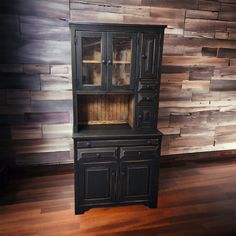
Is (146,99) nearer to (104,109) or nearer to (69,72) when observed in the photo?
(104,109)

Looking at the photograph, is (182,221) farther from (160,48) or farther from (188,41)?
(188,41)

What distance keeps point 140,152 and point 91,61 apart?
Result: 990 mm

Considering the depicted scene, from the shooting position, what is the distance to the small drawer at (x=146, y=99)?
7.48 feet

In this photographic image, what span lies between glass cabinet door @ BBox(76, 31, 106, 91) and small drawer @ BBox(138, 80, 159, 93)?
1.19 feet

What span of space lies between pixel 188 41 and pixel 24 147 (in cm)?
253

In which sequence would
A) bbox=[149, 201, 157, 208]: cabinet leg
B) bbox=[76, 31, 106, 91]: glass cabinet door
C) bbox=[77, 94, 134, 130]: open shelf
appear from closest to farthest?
bbox=[76, 31, 106, 91]: glass cabinet door, bbox=[149, 201, 157, 208]: cabinet leg, bbox=[77, 94, 134, 130]: open shelf

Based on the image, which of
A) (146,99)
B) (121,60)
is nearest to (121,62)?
(121,60)

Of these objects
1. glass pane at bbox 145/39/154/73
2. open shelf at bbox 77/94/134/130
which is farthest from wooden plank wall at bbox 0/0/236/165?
glass pane at bbox 145/39/154/73

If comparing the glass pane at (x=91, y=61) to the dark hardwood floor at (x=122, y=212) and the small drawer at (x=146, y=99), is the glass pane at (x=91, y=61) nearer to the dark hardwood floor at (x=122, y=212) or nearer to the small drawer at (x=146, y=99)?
the small drawer at (x=146, y=99)

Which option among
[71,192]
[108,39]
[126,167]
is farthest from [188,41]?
[71,192]

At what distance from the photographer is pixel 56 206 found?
244 cm

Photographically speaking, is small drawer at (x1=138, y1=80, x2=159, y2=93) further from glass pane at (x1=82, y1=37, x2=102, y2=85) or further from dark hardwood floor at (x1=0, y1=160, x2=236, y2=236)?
dark hardwood floor at (x1=0, y1=160, x2=236, y2=236)

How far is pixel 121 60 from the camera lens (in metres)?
2.23

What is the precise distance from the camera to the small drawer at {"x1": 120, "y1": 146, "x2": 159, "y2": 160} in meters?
2.25
